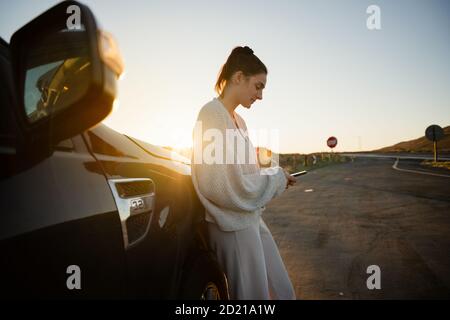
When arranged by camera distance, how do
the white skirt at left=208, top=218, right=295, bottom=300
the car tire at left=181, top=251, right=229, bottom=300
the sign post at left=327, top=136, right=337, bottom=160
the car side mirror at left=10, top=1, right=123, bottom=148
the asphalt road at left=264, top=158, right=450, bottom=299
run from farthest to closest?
1. the sign post at left=327, top=136, right=337, bottom=160
2. the asphalt road at left=264, top=158, right=450, bottom=299
3. the white skirt at left=208, top=218, right=295, bottom=300
4. the car tire at left=181, top=251, right=229, bottom=300
5. the car side mirror at left=10, top=1, right=123, bottom=148

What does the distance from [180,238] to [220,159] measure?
51 cm

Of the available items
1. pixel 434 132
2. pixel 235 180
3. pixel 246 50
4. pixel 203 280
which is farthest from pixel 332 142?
pixel 203 280

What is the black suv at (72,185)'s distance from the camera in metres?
0.81

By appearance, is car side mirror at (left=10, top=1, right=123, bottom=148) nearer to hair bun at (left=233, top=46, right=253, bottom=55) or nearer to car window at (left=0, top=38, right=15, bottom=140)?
car window at (left=0, top=38, right=15, bottom=140)

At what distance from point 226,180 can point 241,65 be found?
2.95 ft

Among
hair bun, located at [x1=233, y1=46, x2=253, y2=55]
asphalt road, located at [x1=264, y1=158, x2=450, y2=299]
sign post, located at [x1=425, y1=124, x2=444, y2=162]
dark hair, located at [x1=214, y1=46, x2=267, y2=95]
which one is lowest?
asphalt road, located at [x1=264, y1=158, x2=450, y2=299]

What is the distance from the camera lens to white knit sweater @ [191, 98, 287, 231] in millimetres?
1872

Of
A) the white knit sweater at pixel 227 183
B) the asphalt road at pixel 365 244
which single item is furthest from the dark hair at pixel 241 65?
the asphalt road at pixel 365 244

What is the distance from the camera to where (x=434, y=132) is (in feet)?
74.4

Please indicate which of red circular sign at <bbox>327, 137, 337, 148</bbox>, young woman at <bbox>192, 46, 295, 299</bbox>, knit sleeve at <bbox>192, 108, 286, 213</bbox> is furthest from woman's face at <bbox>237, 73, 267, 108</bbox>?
red circular sign at <bbox>327, 137, 337, 148</bbox>

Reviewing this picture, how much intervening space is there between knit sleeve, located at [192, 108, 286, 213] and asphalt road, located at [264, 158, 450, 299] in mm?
1721

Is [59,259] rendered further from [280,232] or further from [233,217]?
[280,232]

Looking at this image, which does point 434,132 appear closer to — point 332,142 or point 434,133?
point 434,133
